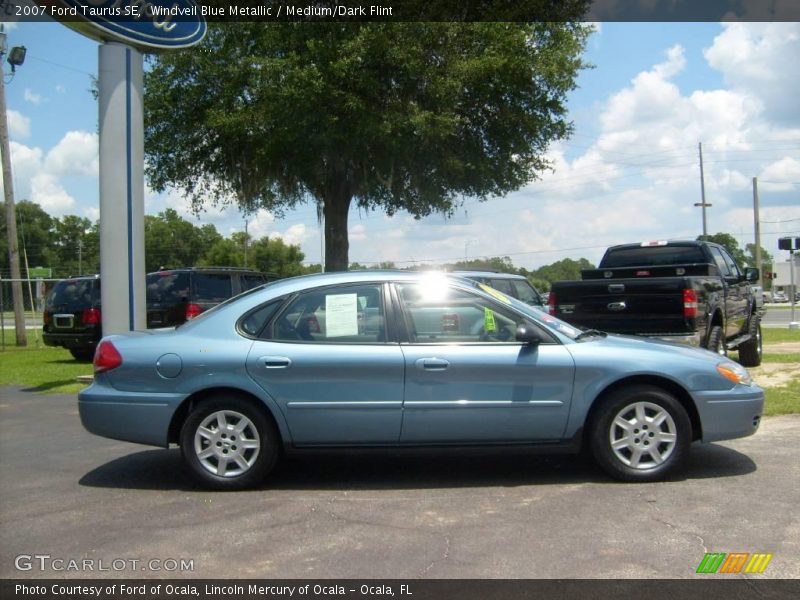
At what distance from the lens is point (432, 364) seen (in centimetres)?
549

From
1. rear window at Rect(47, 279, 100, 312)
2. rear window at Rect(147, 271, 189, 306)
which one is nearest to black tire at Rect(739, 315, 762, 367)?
rear window at Rect(147, 271, 189, 306)

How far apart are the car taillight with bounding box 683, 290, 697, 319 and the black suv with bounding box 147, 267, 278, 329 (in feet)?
25.7

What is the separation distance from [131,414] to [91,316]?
402 inches

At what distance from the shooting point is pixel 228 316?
5805 millimetres

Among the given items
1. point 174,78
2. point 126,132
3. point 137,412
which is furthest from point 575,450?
point 174,78

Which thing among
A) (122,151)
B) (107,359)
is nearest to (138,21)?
(122,151)

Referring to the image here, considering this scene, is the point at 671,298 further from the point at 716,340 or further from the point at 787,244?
the point at 787,244

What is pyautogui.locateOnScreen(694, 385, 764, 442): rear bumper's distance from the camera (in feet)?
18.2

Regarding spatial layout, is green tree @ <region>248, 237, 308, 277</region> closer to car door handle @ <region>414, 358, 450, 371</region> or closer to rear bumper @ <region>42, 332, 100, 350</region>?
rear bumper @ <region>42, 332, 100, 350</region>

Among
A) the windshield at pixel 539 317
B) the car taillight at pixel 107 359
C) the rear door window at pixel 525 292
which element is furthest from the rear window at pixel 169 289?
the windshield at pixel 539 317

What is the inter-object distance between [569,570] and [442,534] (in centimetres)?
85

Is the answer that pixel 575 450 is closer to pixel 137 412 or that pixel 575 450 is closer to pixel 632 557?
pixel 632 557

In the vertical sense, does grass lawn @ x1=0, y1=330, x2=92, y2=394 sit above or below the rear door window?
below

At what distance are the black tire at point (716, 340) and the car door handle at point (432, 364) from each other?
5.45 metres
